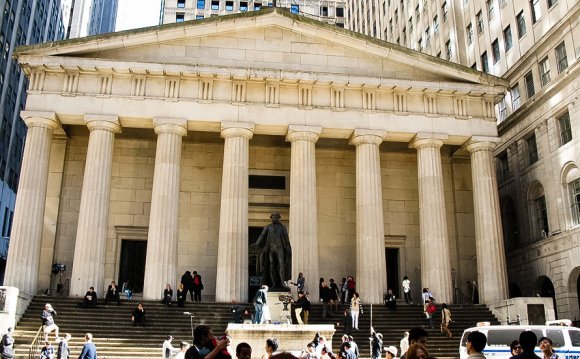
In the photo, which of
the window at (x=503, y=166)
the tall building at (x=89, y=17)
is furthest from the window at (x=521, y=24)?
the tall building at (x=89, y=17)

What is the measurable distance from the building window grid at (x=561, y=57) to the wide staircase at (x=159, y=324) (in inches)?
529

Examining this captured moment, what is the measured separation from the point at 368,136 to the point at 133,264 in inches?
588

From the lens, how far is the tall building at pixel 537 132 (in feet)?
101

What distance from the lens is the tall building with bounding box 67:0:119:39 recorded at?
85.6 m

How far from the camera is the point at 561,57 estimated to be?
32125 millimetres

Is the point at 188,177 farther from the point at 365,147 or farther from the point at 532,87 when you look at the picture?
the point at 532,87

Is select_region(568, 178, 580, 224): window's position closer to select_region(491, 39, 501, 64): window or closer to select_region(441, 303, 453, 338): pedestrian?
select_region(441, 303, 453, 338): pedestrian

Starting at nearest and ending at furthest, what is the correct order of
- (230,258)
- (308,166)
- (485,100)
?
(230,258) < (308,166) < (485,100)

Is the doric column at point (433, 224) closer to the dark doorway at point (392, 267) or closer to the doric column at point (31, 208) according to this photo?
the dark doorway at point (392, 267)

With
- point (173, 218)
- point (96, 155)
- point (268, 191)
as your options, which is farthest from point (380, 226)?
point (96, 155)

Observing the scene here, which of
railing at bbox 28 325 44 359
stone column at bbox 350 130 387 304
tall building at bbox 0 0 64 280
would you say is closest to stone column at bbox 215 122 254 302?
stone column at bbox 350 130 387 304

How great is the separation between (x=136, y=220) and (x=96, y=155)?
5.41m

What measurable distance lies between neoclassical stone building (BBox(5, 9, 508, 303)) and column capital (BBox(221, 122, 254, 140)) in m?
0.08

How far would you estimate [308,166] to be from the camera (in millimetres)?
31109
